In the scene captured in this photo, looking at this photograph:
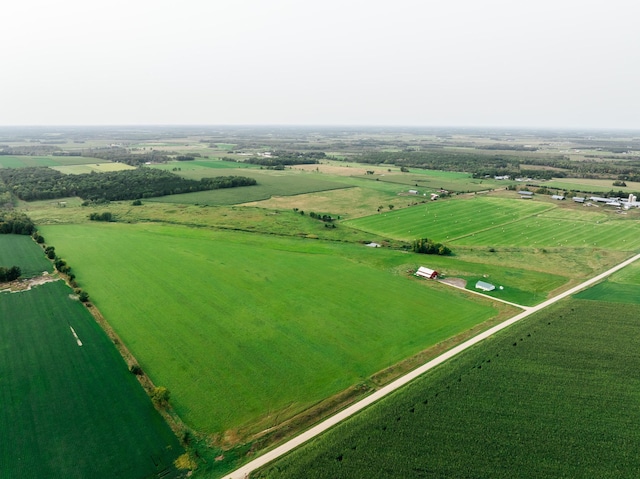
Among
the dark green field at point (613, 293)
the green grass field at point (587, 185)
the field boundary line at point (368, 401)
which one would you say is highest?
the green grass field at point (587, 185)

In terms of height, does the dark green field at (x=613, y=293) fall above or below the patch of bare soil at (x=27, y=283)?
below

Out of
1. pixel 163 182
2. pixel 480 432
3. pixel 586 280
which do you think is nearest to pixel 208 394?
pixel 480 432

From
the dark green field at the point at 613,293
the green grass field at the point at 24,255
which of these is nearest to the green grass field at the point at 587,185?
the dark green field at the point at 613,293

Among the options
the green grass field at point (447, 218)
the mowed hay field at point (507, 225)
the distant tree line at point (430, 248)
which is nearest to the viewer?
the distant tree line at point (430, 248)

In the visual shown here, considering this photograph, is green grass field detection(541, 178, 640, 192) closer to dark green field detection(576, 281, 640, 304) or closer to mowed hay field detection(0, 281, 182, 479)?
dark green field detection(576, 281, 640, 304)

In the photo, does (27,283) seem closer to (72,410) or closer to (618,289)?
(72,410)

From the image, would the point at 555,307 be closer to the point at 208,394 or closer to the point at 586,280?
the point at 586,280

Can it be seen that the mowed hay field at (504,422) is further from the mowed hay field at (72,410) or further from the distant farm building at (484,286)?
the distant farm building at (484,286)
